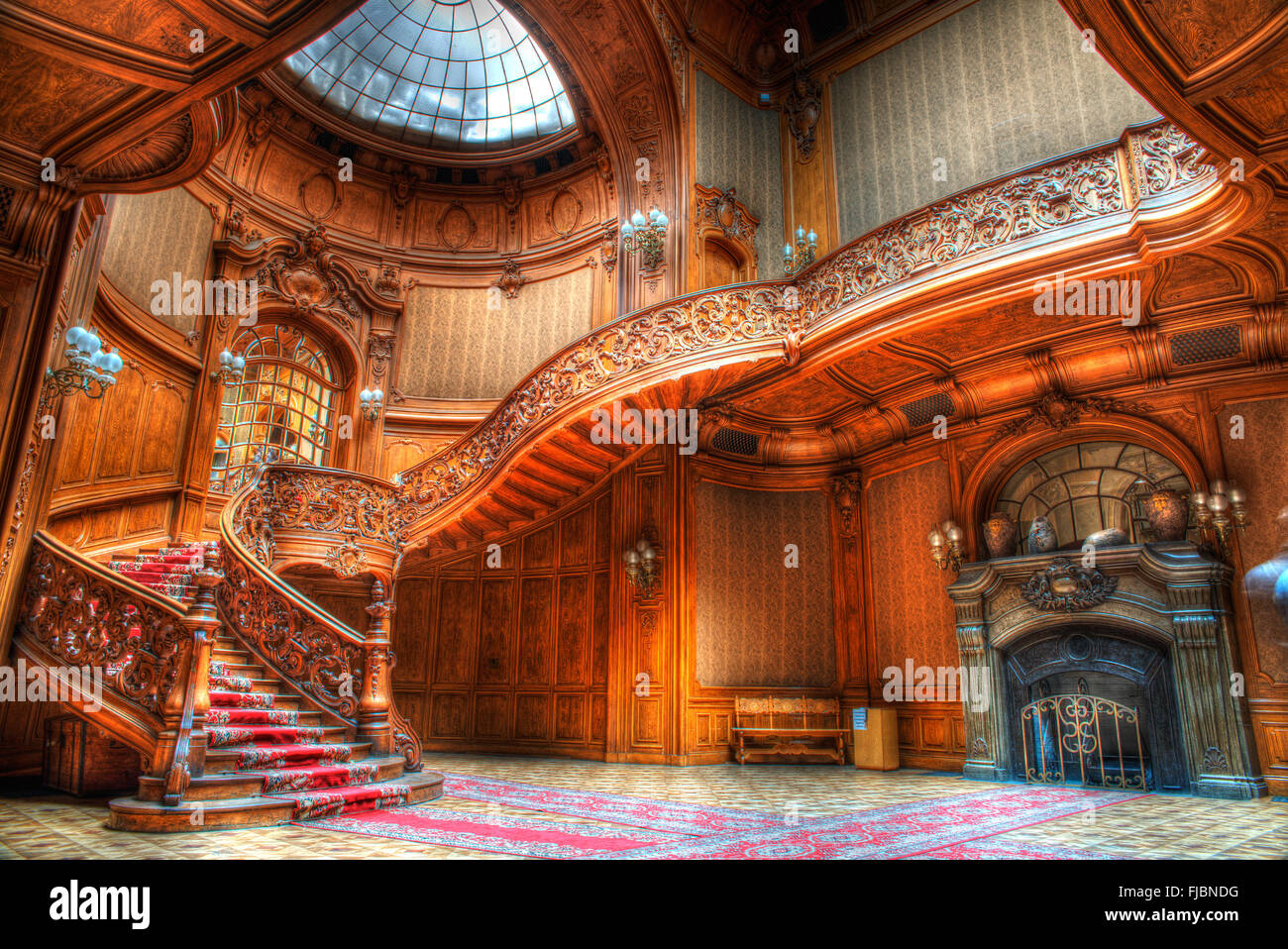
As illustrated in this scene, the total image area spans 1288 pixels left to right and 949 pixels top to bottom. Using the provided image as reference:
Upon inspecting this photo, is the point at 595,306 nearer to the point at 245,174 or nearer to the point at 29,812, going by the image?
the point at 245,174

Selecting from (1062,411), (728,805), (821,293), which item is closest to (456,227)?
(821,293)

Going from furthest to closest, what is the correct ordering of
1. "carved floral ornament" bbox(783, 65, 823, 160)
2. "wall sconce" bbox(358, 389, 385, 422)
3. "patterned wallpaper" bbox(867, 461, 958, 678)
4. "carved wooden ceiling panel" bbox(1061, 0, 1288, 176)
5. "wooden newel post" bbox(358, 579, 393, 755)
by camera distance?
"wall sconce" bbox(358, 389, 385, 422)
"carved floral ornament" bbox(783, 65, 823, 160)
"patterned wallpaper" bbox(867, 461, 958, 678)
"wooden newel post" bbox(358, 579, 393, 755)
"carved wooden ceiling panel" bbox(1061, 0, 1288, 176)

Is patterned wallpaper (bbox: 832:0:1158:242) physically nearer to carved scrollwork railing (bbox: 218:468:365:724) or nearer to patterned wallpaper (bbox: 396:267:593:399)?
patterned wallpaper (bbox: 396:267:593:399)

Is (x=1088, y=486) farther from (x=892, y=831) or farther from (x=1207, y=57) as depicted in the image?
(x=892, y=831)

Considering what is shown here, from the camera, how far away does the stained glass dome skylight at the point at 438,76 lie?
14086 millimetres

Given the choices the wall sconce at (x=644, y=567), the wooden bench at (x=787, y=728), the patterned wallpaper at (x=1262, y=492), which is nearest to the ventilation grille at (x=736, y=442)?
the wall sconce at (x=644, y=567)

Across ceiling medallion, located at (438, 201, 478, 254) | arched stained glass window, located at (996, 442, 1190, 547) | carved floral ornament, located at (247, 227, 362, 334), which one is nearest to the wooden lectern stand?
arched stained glass window, located at (996, 442, 1190, 547)

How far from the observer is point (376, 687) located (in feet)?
22.3

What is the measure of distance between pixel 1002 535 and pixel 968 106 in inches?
A: 239

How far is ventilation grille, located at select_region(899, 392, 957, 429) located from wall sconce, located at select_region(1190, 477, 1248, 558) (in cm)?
297

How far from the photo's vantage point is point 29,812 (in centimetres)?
490

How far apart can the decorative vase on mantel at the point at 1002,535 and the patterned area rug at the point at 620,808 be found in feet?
18.3

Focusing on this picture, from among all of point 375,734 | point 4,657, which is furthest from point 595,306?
point 4,657

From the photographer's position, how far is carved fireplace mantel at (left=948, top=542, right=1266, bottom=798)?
7.68 m
